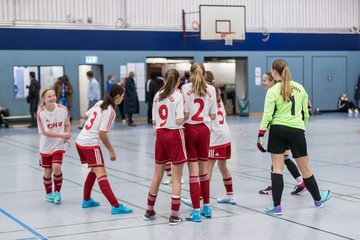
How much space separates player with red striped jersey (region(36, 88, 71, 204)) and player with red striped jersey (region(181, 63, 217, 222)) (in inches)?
73.5

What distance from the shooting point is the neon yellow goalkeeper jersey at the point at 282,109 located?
7137 mm

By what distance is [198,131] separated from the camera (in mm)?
6949

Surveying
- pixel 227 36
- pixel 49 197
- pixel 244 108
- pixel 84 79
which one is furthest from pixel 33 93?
pixel 49 197

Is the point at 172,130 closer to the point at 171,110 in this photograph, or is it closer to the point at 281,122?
the point at 171,110

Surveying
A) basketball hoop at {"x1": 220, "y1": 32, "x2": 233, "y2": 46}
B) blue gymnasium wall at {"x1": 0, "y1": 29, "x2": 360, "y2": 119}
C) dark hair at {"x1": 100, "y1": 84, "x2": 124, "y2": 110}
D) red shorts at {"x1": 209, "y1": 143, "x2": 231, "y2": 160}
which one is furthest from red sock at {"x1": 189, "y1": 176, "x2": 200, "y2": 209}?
basketball hoop at {"x1": 220, "y1": 32, "x2": 233, "y2": 46}

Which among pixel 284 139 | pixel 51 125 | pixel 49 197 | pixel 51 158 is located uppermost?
pixel 51 125

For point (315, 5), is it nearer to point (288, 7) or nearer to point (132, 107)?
point (288, 7)

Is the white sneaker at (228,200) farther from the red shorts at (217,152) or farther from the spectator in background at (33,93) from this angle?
the spectator in background at (33,93)

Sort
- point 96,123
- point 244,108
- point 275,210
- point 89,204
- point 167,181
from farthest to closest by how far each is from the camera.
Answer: point 244,108
point 167,181
point 89,204
point 96,123
point 275,210

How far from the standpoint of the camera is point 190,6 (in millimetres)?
25031

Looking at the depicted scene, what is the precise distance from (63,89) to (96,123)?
1431 cm

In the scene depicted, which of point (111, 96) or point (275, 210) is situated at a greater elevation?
point (111, 96)

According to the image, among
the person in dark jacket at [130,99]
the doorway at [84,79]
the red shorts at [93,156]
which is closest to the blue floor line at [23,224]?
the red shorts at [93,156]

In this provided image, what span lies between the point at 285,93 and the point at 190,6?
1844 centimetres
